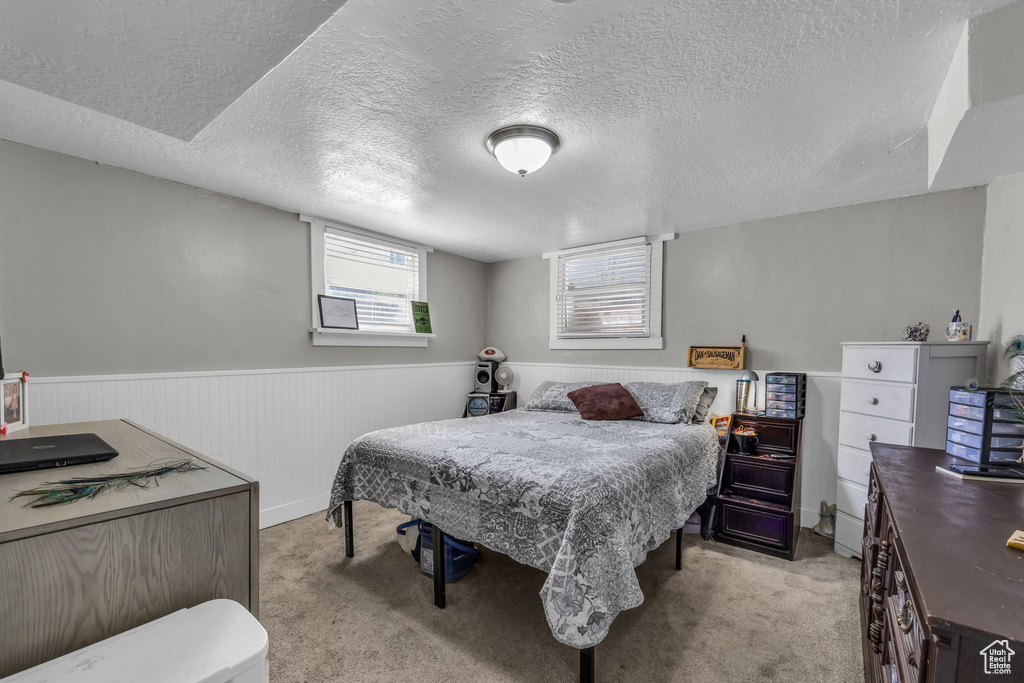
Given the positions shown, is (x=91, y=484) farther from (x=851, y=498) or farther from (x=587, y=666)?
(x=851, y=498)

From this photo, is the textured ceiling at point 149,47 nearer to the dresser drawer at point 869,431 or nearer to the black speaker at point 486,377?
the dresser drawer at point 869,431

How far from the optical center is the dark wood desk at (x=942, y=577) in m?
0.63

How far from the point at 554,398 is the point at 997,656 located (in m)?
3.11

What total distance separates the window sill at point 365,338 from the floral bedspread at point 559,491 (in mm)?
1248

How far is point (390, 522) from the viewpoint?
308 centimetres

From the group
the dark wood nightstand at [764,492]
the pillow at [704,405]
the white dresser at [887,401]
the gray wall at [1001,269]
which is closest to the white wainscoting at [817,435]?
the pillow at [704,405]

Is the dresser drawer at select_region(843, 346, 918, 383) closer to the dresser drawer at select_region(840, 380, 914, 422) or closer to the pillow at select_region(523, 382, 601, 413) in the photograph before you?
the dresser drawer at select_region(840, 380, 914, 422)

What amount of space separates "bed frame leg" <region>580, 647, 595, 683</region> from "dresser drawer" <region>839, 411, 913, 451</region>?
197 cm

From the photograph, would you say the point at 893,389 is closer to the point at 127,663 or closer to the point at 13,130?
the point at 127,663

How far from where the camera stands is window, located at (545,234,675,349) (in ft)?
12.5

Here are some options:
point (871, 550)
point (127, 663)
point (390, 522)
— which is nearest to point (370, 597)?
point (390, 522)

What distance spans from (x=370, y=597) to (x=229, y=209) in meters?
2.64

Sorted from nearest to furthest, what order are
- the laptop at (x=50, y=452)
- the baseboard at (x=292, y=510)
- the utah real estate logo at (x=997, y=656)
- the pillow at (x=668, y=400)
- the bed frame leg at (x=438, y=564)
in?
the utah real estate logo at (x=997, y=656), the laptop at (x=50, y=452), the bed frame leg at (x=438, y=564), the baseboard at (x=292, y=510), the pillow at (x=668, y=400)

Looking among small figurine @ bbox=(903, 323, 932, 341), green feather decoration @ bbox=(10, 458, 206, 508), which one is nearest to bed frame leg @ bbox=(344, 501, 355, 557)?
green feather decoration @ bbox=(10, 458, 206, 508)
